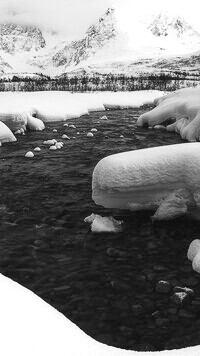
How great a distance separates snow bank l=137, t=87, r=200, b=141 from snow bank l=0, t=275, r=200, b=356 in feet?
49.4

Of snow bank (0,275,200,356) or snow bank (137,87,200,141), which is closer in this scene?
snow bank (0,275,200,356)

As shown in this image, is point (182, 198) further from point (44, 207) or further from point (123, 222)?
point (44, 207)

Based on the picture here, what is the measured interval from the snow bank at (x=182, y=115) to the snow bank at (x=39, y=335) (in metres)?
15.0

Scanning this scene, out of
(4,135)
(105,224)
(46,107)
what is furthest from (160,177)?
(46,107)

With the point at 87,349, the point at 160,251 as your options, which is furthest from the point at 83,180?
the point at 87,349

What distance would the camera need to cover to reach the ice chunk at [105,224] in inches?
348

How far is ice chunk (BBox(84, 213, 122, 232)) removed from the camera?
8.85 m

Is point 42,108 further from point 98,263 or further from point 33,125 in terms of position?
point 98,263

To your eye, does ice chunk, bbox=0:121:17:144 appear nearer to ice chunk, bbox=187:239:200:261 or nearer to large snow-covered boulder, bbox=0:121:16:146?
large snow-covered boulder, bbox=0:121:16:146

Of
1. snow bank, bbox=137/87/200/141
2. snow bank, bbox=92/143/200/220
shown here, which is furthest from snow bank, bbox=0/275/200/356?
snow bank, bbox=137/87/200/141

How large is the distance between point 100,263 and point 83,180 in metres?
5.57

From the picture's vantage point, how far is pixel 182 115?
73.5 ft

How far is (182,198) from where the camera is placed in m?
9.05

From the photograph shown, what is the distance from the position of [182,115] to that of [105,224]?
583 inches
